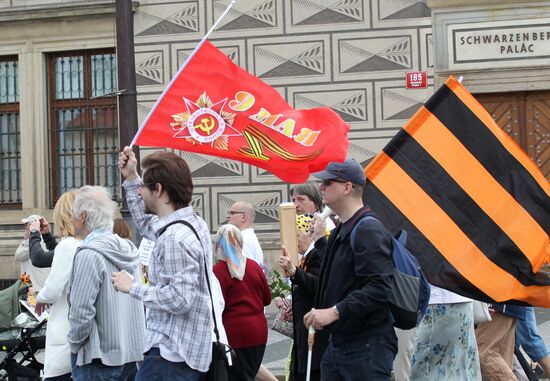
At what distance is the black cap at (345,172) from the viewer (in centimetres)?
571

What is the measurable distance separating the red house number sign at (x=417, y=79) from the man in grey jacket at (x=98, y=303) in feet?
31.7

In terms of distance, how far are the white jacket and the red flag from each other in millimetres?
880

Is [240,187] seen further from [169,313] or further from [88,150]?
[169,313]

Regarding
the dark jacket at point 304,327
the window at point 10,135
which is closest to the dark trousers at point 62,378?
the dark jacket at point 304,327

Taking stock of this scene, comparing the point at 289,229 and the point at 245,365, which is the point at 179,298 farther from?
the point at 245,365

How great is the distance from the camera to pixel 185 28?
1630 cm

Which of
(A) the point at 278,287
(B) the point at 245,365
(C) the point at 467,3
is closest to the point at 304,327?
(B) the point at 245,365

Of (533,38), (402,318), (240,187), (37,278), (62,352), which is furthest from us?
(240,187)

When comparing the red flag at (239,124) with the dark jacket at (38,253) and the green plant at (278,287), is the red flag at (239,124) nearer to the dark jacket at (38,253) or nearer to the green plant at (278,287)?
the green plant at (278,287)

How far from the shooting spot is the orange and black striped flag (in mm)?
6617

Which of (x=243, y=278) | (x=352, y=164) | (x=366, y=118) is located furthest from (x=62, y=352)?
(x=366, y=118)

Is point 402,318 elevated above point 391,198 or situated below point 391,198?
below

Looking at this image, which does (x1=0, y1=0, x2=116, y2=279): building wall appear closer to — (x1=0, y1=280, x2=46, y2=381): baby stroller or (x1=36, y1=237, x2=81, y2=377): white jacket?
(x1=0, y1=280, x2=46, y2=381): baby stroller

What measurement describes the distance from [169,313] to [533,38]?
1121cm
